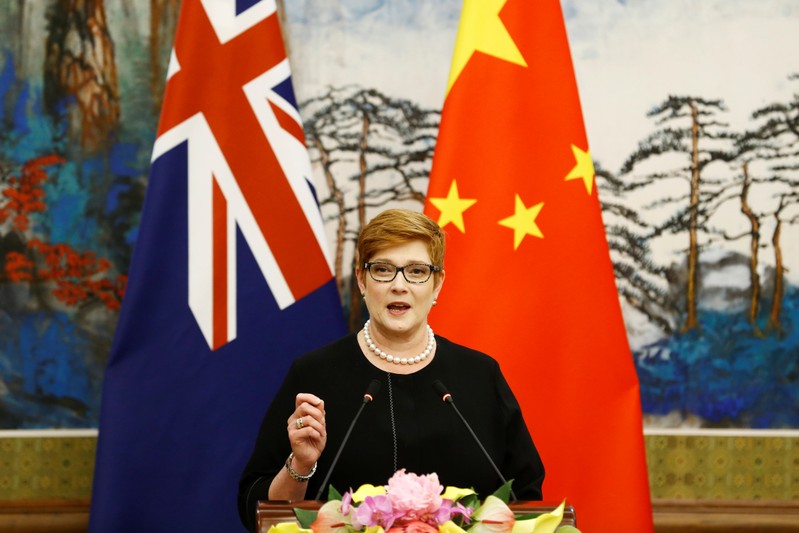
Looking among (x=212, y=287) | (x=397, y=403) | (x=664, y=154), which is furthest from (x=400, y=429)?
(x=664, y=154)

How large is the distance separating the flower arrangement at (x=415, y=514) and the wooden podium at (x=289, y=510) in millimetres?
66

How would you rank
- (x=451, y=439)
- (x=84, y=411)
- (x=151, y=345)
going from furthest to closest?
(x=84, y=411) → (x=151, y=345) → (x=451, y=439)

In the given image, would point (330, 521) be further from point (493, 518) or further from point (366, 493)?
point (493, 518)

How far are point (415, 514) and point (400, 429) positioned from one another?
2.45 ft

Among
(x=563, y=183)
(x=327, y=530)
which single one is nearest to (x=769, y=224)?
(x=563, y=183)

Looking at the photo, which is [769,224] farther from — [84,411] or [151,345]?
[84,411]

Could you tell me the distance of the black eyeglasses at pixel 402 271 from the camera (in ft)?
6.86

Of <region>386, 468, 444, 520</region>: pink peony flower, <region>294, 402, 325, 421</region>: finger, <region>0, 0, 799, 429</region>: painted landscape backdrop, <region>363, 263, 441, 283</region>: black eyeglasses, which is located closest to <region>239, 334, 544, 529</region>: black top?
<region>363, 263, 441, 283</region>: black eyeglasses

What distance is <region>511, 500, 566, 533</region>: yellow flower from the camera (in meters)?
1.41

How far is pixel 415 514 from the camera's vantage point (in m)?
1.35

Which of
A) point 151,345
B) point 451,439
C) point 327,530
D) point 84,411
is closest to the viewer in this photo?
point 327,530

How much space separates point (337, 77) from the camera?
11.4ft

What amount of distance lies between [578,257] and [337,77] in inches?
47.1

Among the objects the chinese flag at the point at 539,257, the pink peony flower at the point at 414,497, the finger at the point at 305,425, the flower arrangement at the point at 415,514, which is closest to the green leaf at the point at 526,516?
the flower arrangement at the point at 415,514
